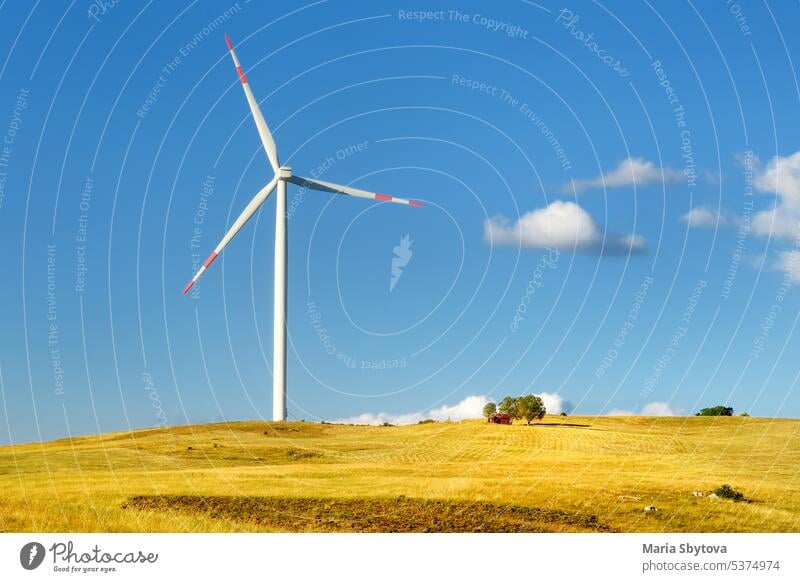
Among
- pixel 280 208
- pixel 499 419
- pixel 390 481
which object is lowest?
pixel 390 481

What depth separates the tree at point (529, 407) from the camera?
Result: 136 m

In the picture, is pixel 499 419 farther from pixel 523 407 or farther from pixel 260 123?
pixel 260 123

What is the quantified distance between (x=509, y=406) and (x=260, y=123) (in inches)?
2541

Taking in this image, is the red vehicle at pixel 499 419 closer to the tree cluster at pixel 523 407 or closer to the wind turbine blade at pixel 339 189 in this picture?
the tree cluster at pixel 523 407

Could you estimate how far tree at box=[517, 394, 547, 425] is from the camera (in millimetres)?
136375

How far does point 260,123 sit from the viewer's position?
87.9 meters

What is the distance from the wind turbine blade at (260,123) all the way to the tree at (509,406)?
58.5m

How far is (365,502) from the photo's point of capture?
47.0 meters

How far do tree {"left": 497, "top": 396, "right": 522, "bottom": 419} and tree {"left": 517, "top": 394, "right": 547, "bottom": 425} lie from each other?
1.49 feet

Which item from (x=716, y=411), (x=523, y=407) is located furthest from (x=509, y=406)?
(x=716, y=411)

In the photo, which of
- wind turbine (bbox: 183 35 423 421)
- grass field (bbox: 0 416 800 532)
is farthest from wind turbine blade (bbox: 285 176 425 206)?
grass field (bbox: 0 416 800 532)

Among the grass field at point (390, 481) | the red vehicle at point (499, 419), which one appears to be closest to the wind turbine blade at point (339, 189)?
the grass field at point (390, 481)

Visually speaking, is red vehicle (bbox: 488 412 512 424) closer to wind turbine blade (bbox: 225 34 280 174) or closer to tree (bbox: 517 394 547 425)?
tree (bbox: 517 394 547 425)

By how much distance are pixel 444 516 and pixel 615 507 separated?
29.7ft
